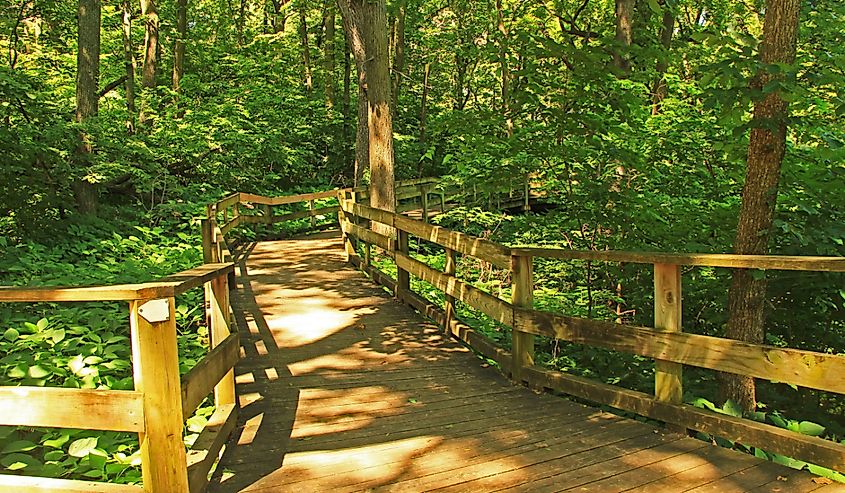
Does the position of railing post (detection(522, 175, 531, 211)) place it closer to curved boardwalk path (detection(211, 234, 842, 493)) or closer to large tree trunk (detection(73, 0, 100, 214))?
curved boardwalk path (detection(211, 234, 842, 493))

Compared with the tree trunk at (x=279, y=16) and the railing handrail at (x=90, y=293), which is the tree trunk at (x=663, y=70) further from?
the tree trunk at (x=279, y=16)

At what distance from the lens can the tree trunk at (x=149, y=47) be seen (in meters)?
14.6

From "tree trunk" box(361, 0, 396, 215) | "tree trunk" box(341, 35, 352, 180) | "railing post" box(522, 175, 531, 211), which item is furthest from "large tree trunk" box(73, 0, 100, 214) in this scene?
"tree trunk" box(341, 35, 352, 180)

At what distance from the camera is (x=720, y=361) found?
349 centimetres

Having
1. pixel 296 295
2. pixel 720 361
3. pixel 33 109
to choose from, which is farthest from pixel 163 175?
pixel 720 361

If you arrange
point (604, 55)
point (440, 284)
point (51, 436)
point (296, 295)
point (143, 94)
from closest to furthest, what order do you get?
point (51, 436)
point (604, 55)
point (440, 284)
point (296, 295)
point (143, 94)

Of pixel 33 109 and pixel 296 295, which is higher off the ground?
pixel 33 109

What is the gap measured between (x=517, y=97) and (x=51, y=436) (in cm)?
504

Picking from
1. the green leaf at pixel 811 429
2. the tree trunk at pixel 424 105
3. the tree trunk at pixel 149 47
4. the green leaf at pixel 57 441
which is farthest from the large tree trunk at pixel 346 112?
the green leaf at pixel 811 429

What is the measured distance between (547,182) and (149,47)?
43.2 ft

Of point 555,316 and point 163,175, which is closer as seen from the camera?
point 555,316

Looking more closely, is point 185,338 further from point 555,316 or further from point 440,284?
point 555,316

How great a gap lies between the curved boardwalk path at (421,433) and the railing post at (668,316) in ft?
0.90

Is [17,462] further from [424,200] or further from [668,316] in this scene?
[424,200]
